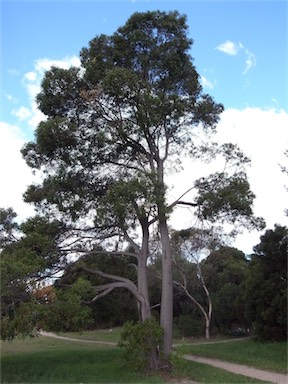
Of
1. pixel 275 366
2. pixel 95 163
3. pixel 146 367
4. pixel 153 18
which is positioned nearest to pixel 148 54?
pixel 153 18

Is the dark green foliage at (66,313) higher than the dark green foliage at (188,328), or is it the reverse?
the dark green foliage at (66,313)

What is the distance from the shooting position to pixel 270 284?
18.9 meters

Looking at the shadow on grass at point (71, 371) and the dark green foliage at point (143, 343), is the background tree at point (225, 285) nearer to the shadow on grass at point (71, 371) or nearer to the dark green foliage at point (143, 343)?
the shadow on grass at point (71, 371)

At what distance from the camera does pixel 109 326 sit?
32.7m

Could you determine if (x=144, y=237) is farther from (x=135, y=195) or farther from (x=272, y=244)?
(x=272, y=244)

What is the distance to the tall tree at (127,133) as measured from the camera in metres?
11.1

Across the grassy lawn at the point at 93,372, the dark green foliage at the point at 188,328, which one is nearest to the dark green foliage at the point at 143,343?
the grassy lawn at the point at 93,372

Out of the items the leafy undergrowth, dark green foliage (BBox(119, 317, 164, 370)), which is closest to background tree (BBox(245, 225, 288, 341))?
the leafy undergrowth

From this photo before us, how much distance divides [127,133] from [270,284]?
11.2 meters

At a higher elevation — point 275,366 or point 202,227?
point 202,227

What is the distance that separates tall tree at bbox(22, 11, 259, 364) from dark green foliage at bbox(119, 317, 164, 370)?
22.1 inches

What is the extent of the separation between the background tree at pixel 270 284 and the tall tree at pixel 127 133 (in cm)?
752

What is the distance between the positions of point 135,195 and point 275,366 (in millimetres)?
6557

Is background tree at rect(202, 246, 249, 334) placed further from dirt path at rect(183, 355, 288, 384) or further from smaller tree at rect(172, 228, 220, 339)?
dirt path at rect(183, 355, 288, 384)
